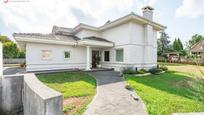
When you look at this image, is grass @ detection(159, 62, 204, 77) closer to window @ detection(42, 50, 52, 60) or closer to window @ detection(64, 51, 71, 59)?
window @ detection(64, 51, 71, 59)

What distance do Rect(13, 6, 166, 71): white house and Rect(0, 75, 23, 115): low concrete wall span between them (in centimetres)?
863

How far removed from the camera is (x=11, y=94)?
636 centimetres

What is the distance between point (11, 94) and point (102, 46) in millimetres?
12824

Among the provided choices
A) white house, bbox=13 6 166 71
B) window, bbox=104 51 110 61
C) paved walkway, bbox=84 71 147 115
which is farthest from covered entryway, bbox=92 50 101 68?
paved walkway, bbox=84 71 147 115

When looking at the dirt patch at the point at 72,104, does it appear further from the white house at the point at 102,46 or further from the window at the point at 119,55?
the window at the point at 119,55

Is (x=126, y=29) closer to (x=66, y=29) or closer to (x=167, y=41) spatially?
(x=66, y=29)

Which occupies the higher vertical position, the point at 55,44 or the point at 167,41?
the point at 167,41

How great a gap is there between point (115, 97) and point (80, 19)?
1578cm

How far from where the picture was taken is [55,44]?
653 inches

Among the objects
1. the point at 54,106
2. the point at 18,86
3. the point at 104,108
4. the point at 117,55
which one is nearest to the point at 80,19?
the point at 117,55

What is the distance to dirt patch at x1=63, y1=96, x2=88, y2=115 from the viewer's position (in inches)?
221

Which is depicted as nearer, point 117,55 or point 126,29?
point 126,29

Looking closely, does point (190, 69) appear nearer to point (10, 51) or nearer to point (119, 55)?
point (119, 55)

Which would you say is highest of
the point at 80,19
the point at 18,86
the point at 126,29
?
the point at 80,19
